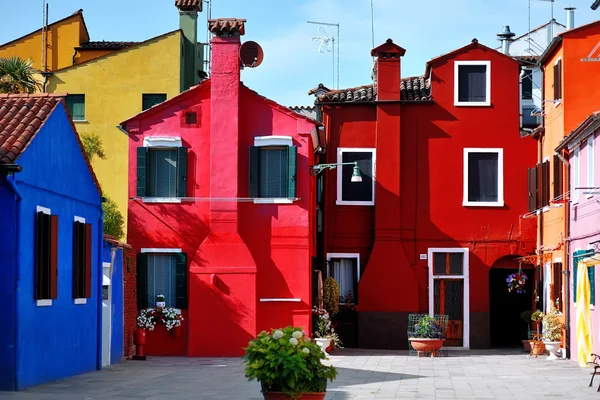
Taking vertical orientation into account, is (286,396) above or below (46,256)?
below

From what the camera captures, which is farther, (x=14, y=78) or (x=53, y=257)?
(x=14, y=78)

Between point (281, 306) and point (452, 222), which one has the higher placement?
point (452, 222)

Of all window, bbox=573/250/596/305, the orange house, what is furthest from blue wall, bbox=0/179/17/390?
the orange house

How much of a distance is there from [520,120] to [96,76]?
14598 mm

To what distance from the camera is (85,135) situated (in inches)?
1447

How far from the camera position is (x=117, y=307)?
82.6 feet

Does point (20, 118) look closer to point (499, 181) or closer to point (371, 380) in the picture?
point (371, 380)

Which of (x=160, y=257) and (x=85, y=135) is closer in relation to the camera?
(x=160, y=257)

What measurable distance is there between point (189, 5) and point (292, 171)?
531 inches

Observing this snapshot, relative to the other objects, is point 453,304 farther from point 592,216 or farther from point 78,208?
point 78,208

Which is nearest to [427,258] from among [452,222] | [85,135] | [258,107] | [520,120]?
[452,222]

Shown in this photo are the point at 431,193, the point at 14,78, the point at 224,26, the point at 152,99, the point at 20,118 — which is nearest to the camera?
the point at 20,118

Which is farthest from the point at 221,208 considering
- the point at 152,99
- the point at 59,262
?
the point at 152,99

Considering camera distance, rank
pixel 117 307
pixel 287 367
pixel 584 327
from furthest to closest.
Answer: pixel 117 307 → pixel 584 327 → pixel 287 367
